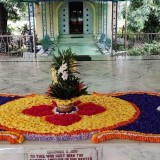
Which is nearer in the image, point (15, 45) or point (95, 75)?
point (95, 75)

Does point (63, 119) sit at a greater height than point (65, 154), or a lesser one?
greater

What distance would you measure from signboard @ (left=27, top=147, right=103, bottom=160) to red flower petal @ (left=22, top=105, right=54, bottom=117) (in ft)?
2.69

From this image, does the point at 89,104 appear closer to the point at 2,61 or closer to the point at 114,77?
the point at 114,77

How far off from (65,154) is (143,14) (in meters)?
11.9

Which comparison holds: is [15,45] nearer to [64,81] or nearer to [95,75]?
[95,75]

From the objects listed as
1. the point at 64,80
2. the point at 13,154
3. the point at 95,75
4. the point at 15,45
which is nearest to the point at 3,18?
the point at 15,45

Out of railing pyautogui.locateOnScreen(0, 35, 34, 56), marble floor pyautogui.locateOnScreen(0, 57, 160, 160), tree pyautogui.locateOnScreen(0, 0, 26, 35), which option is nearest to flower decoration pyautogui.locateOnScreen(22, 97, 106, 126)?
marble floor pyautogui.locateOnScreen(0, 57, 160, 160)

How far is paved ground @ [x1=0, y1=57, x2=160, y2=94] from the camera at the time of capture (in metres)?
6.04

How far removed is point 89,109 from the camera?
434 centimetres

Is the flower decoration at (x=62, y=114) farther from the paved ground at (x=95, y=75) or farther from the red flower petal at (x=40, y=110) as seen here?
the paved ground at (x=95, y=75)

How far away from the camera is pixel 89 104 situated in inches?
179

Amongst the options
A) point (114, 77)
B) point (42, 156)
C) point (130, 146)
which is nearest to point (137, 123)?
point (130, 146)

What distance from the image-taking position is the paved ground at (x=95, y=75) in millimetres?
6039

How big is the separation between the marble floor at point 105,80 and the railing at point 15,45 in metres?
1.17
